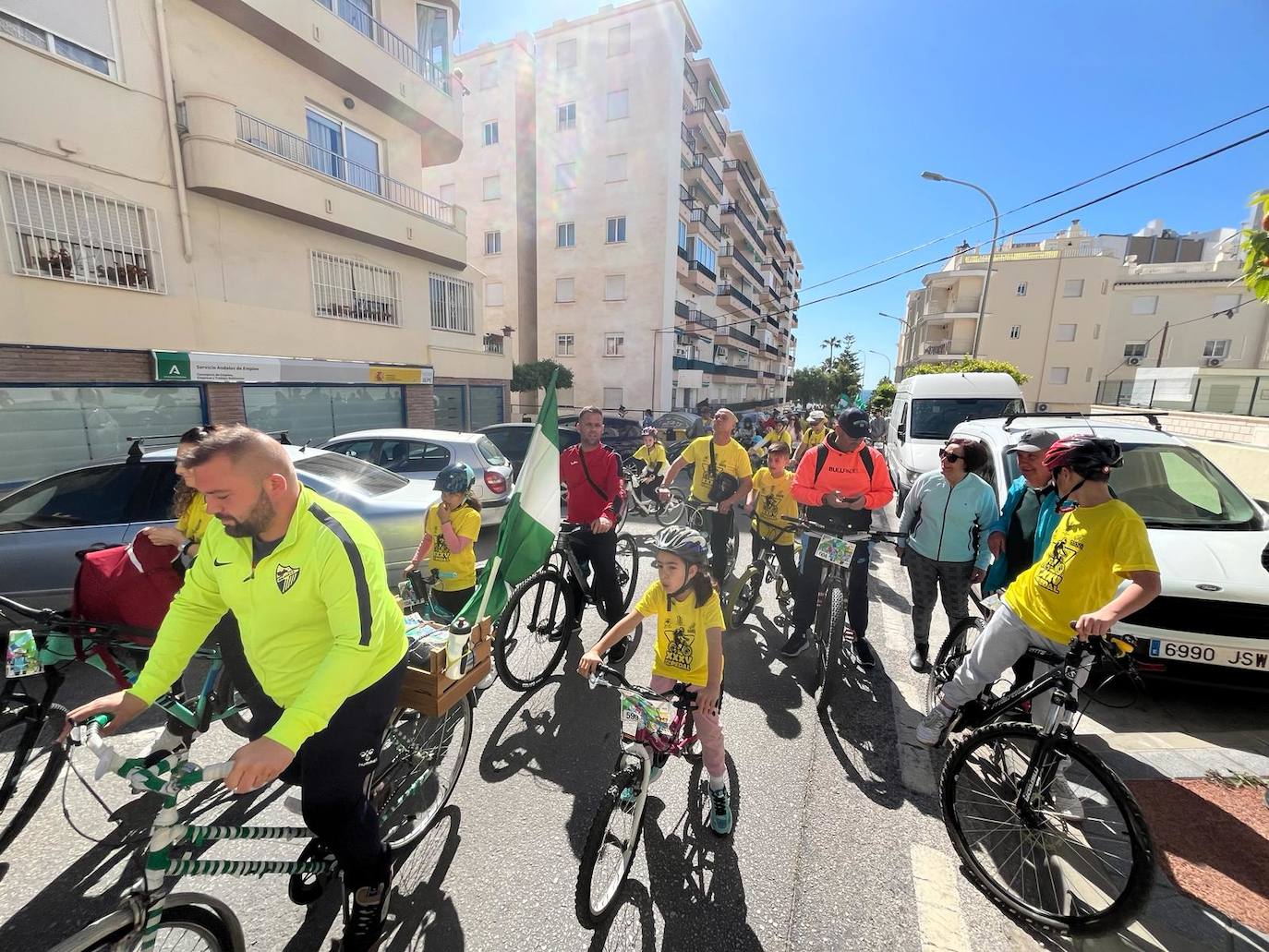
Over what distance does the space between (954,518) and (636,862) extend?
311 cm

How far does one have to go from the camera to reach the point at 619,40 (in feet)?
91.8

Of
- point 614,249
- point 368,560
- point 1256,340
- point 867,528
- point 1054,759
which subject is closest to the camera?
point 368,560

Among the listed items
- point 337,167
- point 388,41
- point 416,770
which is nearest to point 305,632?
point 416,770

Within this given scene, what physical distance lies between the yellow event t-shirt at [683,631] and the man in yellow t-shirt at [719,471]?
2.52m

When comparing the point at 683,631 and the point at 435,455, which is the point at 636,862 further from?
the point at 435,455

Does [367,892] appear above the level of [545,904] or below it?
above

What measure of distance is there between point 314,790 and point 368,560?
821mm

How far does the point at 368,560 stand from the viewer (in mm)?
1810

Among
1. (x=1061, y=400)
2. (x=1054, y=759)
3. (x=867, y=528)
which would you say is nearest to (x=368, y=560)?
(x=1054, y=759)

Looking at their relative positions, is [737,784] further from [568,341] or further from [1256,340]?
[1256,340]

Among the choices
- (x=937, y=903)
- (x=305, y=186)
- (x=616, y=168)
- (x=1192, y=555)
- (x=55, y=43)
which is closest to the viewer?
(x=937, y=903)

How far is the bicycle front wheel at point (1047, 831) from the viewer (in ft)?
6.84

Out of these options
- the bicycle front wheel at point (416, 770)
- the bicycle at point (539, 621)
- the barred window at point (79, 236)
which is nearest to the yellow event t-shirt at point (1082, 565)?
the bicycle at point (539, 621)

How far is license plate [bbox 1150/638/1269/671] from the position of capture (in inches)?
129
